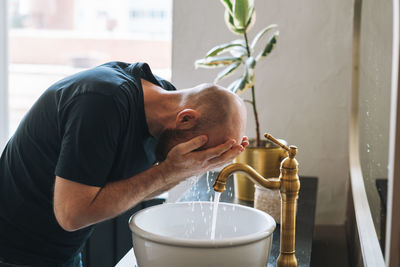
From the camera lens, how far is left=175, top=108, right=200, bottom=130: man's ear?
3.41 ft

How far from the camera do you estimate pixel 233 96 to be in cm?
107

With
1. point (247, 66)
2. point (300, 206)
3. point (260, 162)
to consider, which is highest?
point (247, 66)

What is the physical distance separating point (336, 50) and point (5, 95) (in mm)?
1367

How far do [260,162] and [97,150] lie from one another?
65cm

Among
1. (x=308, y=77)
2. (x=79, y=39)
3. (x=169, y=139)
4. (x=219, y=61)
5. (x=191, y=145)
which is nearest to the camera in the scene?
(x=191, y=145)

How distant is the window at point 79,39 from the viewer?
25.4ft

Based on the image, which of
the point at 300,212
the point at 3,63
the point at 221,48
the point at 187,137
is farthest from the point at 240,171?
the point at 3,63

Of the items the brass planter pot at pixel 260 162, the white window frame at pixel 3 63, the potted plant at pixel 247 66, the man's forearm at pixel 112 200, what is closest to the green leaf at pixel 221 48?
the potted plant at pixel 247 66

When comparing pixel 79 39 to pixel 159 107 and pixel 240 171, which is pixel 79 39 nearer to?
pixel 159 107

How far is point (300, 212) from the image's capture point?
4.56 feet

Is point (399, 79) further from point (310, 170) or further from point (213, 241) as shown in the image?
point (310, 170)


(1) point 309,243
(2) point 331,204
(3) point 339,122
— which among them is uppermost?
(3) point 339,122

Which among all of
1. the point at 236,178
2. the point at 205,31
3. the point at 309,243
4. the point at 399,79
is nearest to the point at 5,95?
the point at 205,31

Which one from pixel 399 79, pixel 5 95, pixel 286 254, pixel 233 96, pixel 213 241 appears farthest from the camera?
pixel 5 95
